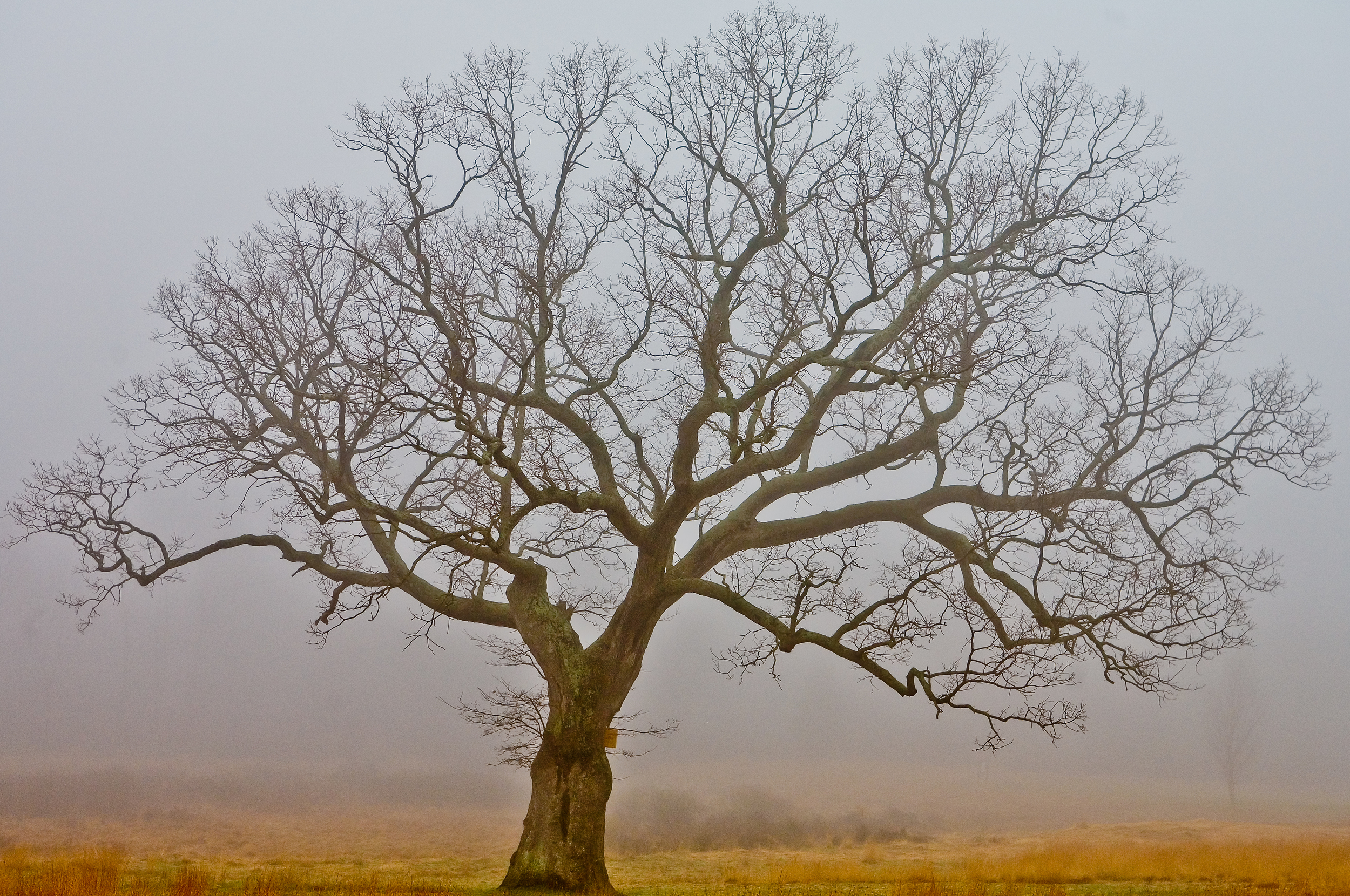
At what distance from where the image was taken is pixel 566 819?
12.0 meters

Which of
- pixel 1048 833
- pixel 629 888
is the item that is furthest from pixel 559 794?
pixel 1048 833

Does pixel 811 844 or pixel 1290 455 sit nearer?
pixel 1290 455

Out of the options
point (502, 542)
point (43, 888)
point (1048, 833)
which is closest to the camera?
point (43, 888)

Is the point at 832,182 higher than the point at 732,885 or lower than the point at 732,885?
higher

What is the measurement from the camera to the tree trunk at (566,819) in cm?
1173

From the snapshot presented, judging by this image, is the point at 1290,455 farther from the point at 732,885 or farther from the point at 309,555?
the point at 309,555

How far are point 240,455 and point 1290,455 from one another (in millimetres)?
14334

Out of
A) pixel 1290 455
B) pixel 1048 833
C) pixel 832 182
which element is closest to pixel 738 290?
pixel 832 182

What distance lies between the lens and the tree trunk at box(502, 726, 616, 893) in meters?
11.7

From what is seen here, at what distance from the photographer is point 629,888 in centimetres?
1356

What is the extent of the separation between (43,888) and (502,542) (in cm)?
571

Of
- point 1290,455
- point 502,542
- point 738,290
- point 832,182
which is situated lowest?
point 502,542

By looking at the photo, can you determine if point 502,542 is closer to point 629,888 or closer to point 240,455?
point 240,455

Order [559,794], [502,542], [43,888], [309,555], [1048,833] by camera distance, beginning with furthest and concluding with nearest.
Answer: [1048,833] → [309,555] → [559,794] → [502,542] → [43,888]
